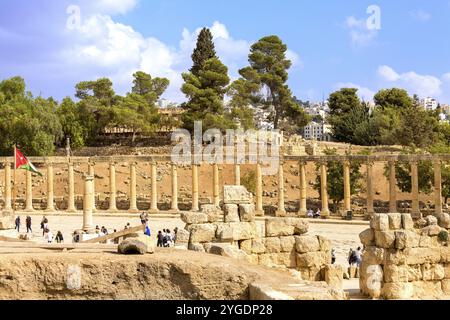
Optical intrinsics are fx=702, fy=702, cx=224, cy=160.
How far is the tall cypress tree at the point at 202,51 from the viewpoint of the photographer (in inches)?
3632

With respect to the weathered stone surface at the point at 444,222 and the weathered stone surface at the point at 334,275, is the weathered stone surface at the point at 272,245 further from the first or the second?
the weathered stone surface at the point at 444,222

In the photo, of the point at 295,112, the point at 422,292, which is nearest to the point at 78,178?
the point at 295,112

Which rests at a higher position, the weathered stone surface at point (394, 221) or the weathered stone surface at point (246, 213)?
the weathered stone surface at point (246, 213)

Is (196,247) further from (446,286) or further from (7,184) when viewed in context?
(7,184)

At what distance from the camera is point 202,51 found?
92.6m

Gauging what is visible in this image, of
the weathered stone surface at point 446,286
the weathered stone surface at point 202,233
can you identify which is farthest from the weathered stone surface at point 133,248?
the weathered stone surface at point 446,286

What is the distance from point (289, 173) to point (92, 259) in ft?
214

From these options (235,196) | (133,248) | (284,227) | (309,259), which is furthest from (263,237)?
(133,248)

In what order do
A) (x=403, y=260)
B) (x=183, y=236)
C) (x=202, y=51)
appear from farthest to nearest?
(x=202, y=51)
(x=183, y=236)
(x=403, y=260)

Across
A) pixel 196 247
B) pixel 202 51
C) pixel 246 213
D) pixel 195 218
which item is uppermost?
pixel 202 51

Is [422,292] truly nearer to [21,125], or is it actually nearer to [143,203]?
[143,203]

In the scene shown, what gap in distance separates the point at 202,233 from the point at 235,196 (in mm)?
2115

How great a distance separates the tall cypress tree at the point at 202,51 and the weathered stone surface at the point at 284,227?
7169cm

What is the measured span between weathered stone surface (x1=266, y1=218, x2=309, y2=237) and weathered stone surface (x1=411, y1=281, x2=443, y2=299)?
3695mm
